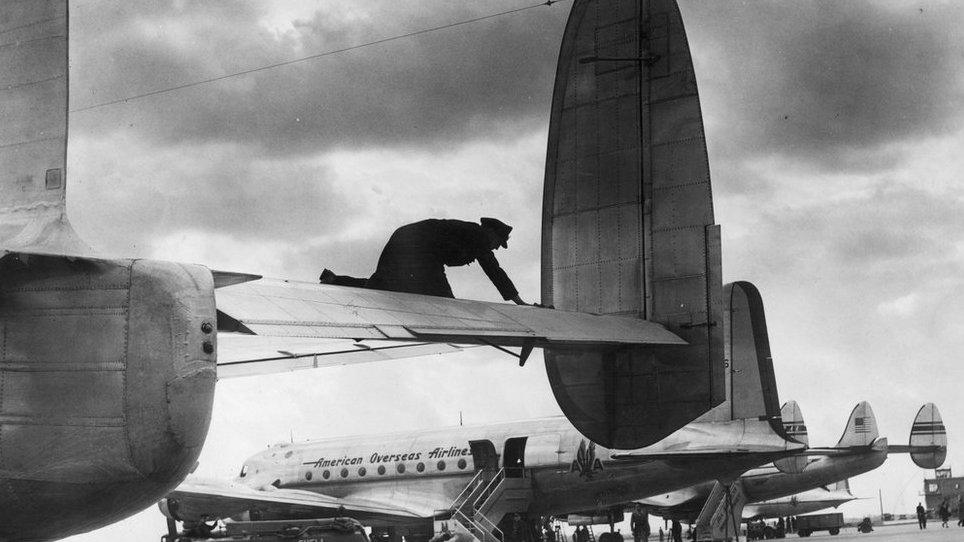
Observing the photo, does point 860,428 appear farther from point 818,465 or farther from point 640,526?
point 640,526

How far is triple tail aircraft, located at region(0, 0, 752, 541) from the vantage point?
617 cm

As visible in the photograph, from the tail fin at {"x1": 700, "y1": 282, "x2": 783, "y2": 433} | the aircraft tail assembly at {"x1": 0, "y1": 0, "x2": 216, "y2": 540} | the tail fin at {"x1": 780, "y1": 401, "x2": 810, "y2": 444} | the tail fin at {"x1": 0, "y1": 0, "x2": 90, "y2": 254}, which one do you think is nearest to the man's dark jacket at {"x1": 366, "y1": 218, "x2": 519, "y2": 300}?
the tail fin at {"x1": 0, "y1": 0, "x2": 90, "y2": 254}

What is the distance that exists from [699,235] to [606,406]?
240 centimetres

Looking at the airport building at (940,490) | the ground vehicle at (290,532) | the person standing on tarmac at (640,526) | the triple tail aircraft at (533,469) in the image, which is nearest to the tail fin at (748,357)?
the triple tail aircraft at (533,469)

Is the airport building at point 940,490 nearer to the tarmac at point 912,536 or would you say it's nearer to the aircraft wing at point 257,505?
the tarmac at point 912,536

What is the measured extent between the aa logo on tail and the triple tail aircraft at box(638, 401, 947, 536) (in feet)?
15.8

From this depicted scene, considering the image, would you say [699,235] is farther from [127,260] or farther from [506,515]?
[506,515]

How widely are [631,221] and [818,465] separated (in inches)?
782

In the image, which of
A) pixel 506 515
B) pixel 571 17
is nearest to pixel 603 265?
pixel 571 17

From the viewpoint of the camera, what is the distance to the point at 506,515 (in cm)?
2436

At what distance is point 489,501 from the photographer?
77.5 ft

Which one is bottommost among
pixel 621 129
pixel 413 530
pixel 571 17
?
pixel 413 530

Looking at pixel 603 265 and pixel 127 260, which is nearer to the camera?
pixel 127 260

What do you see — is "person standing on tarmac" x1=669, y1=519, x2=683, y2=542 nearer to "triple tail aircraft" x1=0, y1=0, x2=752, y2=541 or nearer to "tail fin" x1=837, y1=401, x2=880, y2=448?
"tail fin" x1=837, y1=401, x2=880, y2=448
